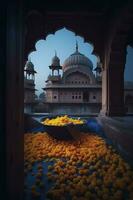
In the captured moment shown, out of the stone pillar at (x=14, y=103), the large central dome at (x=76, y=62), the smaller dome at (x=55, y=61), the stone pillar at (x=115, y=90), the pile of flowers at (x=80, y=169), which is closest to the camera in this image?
the stone pillar at (x=14, y=103)

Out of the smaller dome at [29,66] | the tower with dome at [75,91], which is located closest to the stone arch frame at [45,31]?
the tower with dome at [75,91]

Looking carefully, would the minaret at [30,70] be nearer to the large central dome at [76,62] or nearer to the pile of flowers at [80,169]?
the large central dome at [76,62]

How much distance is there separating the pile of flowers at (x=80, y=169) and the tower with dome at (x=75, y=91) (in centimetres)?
2078

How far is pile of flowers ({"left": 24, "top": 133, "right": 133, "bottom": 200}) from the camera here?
2.42 metres

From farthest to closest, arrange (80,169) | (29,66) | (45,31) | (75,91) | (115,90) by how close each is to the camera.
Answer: (29,66) → (75,91) → (45,31) → (115,90) → (80,169)

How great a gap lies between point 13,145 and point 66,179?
4.45ft

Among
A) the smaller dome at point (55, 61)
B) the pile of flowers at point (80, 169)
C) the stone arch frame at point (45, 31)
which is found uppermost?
the smaller dome at point (55, 61)

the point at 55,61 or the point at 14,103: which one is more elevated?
the point at 55,61

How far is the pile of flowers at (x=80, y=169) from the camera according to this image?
242cm

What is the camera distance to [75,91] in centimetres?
2669

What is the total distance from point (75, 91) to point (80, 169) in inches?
932

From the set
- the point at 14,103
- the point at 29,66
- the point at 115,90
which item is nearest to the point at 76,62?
the point at 29,66

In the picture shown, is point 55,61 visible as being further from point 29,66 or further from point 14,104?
point 14,104

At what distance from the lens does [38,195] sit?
2355mm
